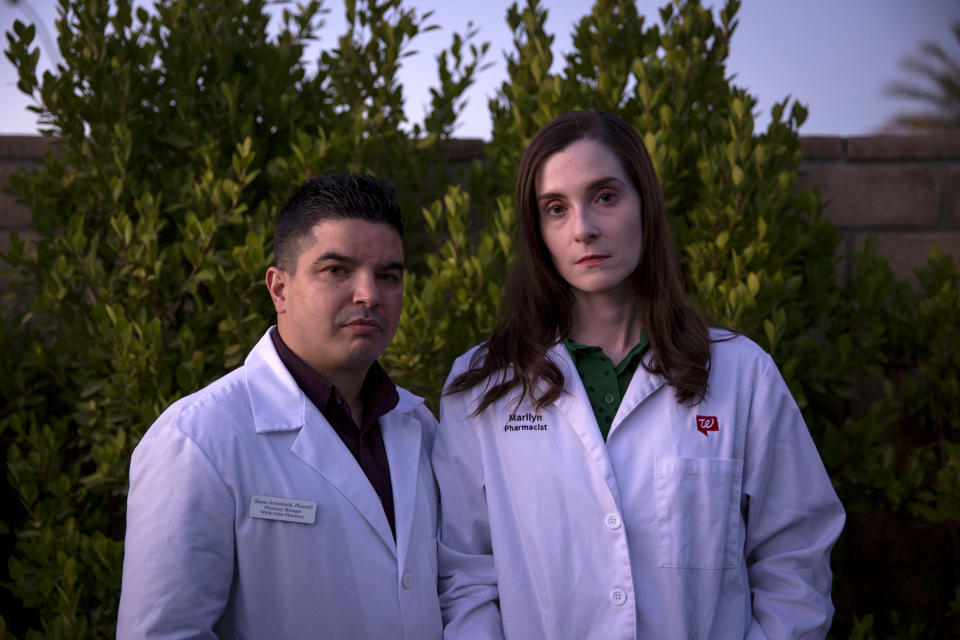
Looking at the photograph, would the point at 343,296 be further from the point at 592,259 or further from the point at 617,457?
the point at 617,457

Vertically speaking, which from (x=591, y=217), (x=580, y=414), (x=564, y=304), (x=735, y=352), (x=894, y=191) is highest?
(x=894, y=191)

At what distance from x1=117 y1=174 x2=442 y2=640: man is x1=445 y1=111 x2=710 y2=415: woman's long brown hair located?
0.31 m

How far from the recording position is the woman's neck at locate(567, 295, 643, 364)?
223 cm

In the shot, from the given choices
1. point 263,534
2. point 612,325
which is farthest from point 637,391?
point 263,534

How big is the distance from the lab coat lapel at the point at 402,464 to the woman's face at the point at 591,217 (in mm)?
602

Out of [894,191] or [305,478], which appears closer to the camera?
[305,478]

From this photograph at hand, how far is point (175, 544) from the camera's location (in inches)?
69.4

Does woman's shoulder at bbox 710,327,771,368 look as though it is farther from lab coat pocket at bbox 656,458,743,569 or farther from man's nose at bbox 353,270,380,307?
man's nose at bbox 353,270,380,307

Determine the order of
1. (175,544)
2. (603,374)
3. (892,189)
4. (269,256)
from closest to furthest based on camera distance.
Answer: (175,544) → (603,374) → (269,256) → (892,189)

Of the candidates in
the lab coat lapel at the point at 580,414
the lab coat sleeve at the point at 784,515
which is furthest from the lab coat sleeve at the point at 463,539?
the lab coat sleeve at the point at 784,515

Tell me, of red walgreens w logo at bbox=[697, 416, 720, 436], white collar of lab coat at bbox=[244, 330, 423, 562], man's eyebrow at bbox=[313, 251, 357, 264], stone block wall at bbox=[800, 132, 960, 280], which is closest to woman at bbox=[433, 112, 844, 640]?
red walgreens w logo at bbox=[697, 416, 720, 436]

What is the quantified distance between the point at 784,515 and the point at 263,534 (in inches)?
50.0

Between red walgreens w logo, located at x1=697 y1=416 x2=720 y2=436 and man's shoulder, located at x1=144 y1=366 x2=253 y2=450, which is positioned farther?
red walgreens w logo, located at x1=697 y1=416 x2=720 y2=436

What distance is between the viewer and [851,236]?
12.2 ft
